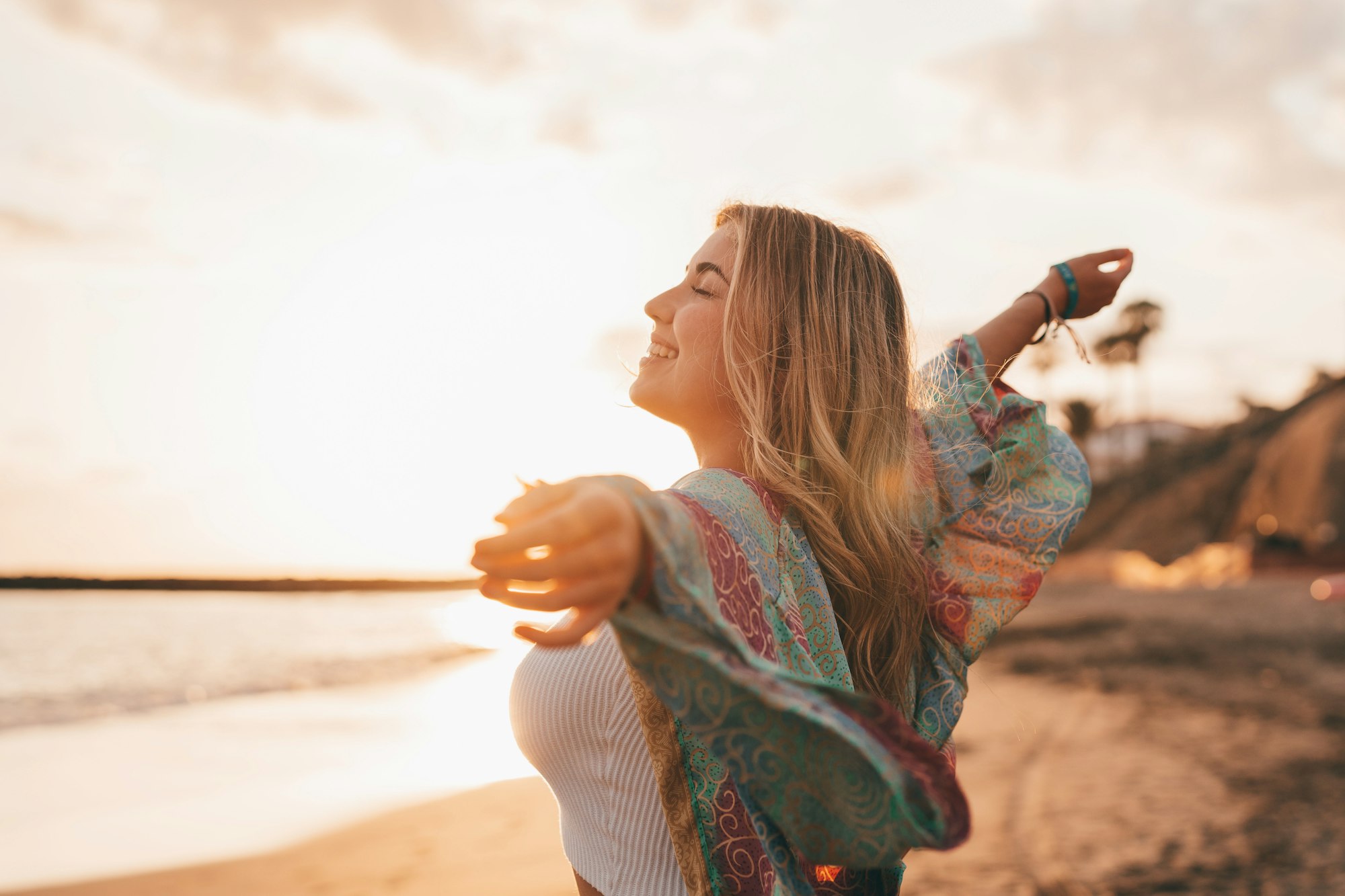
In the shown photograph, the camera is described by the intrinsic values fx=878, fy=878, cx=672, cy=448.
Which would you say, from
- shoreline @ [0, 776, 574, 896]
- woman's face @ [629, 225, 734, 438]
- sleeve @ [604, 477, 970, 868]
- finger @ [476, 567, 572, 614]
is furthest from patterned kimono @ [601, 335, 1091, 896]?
shoreline @ [0, 776, 574, 896]

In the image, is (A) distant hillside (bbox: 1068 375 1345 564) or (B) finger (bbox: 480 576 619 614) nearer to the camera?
(B) finger (bbox: 480 576 619 614)

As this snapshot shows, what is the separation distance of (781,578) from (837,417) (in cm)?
37

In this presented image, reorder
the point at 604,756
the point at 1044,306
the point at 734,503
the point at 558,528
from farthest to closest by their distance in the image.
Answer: the point at 1044,306, the point at 604,756, the point at 734,503, the point at 558,528

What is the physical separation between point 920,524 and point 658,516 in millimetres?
970

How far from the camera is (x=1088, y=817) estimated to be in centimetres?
618

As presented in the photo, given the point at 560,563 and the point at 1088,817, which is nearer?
the point at 560,563

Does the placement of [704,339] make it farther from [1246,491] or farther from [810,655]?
[1246,491]

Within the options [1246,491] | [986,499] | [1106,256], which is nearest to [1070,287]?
[1106,256]

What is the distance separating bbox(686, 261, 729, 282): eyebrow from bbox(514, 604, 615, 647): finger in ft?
3.15

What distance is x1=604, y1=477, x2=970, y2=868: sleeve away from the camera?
3.64 ft

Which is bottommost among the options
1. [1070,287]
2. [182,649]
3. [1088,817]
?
[182,649]

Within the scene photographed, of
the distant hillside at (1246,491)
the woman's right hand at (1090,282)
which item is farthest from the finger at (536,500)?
the distant hillside at (1246,491)

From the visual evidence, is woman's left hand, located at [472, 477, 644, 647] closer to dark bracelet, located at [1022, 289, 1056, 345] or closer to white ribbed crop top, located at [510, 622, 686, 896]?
white ribbed crop top, located at [510, 622, 686, 896]

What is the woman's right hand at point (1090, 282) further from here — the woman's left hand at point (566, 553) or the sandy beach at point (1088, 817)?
the woman's left hand at point (566, 553)
